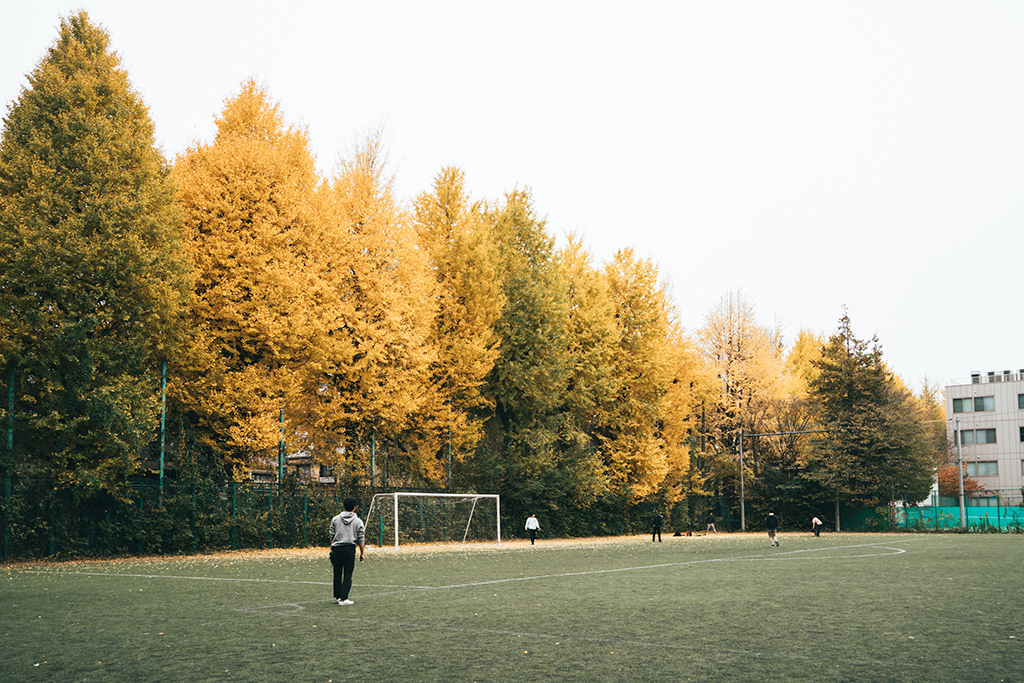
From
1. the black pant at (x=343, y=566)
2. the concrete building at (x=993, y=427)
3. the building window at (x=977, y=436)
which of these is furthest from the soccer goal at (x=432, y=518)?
the building window at (x=977, y=436)

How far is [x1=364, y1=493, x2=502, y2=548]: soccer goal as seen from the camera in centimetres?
3541

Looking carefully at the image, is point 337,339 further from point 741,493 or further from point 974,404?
point 974,404

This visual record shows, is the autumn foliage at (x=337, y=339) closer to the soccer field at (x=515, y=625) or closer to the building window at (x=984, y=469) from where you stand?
the soccer field at (x=515, y=625)

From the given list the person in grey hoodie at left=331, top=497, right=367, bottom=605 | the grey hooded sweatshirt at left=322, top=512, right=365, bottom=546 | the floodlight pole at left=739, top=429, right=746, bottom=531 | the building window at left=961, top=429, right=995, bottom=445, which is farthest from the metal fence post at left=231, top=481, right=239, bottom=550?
the building window at left=961, top=429, right=995, bottom=445

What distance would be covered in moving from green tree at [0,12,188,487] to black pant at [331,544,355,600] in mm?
13914

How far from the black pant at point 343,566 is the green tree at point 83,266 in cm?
1391

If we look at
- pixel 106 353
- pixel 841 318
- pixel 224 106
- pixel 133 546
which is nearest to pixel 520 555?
pixel 133 546

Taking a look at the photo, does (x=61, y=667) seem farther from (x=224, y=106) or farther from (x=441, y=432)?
(x=441, y=432)

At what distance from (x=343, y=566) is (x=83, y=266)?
1665 centimetres

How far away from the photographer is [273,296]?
101 feet

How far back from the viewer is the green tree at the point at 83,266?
83.7ft

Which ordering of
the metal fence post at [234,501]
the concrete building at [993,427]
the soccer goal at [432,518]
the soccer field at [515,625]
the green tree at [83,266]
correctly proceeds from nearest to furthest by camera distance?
the soccer field at [515,625] → the green tree at [83,266] → the metal fence post at [234,501] → the soccer goal at [432,518] → the concrete building at [993,427]

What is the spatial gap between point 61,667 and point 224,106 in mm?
28575

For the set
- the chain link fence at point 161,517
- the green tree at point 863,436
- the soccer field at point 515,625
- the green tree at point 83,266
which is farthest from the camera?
the green tree at point 863,436
